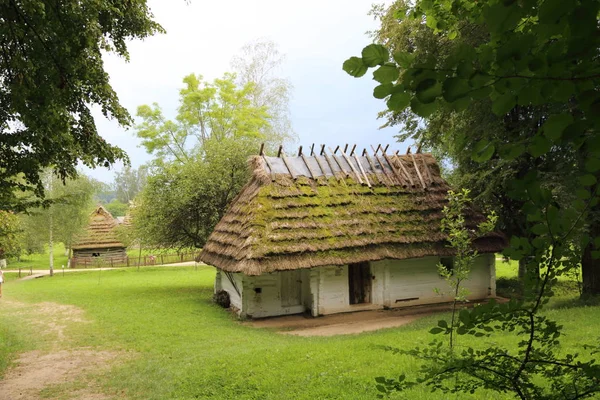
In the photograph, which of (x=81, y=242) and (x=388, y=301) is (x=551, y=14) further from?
(x=81, y=242)

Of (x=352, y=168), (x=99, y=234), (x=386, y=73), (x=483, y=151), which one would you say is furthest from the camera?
(x=99, y=234)

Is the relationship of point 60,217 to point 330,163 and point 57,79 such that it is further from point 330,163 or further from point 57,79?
A: point 57,79

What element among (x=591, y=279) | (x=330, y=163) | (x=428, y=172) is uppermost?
(x=330, y=163)

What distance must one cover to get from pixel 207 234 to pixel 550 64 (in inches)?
807

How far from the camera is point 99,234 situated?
38.7 m

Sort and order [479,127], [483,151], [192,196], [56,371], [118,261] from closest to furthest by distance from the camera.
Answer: [483,151], [56,371], [479,127], [192,196], [118,261]

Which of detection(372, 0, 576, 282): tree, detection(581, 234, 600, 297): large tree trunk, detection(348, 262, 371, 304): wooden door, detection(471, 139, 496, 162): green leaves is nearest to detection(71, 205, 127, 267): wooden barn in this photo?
detection(348, 262, 371, 304): wooden door

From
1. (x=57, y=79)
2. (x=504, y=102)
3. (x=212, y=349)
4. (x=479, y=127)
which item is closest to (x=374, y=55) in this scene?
(x=504, y=102)

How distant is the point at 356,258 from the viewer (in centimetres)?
1381

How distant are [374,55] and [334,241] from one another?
12.8 m

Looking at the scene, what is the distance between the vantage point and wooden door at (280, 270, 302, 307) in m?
14.7

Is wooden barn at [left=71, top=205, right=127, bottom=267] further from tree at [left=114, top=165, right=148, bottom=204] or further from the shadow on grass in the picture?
tree at [left=114, top=165, right=148, bottom=204]

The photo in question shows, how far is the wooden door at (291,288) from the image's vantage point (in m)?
14.7

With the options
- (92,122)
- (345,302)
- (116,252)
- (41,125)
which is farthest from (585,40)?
(116,252)
